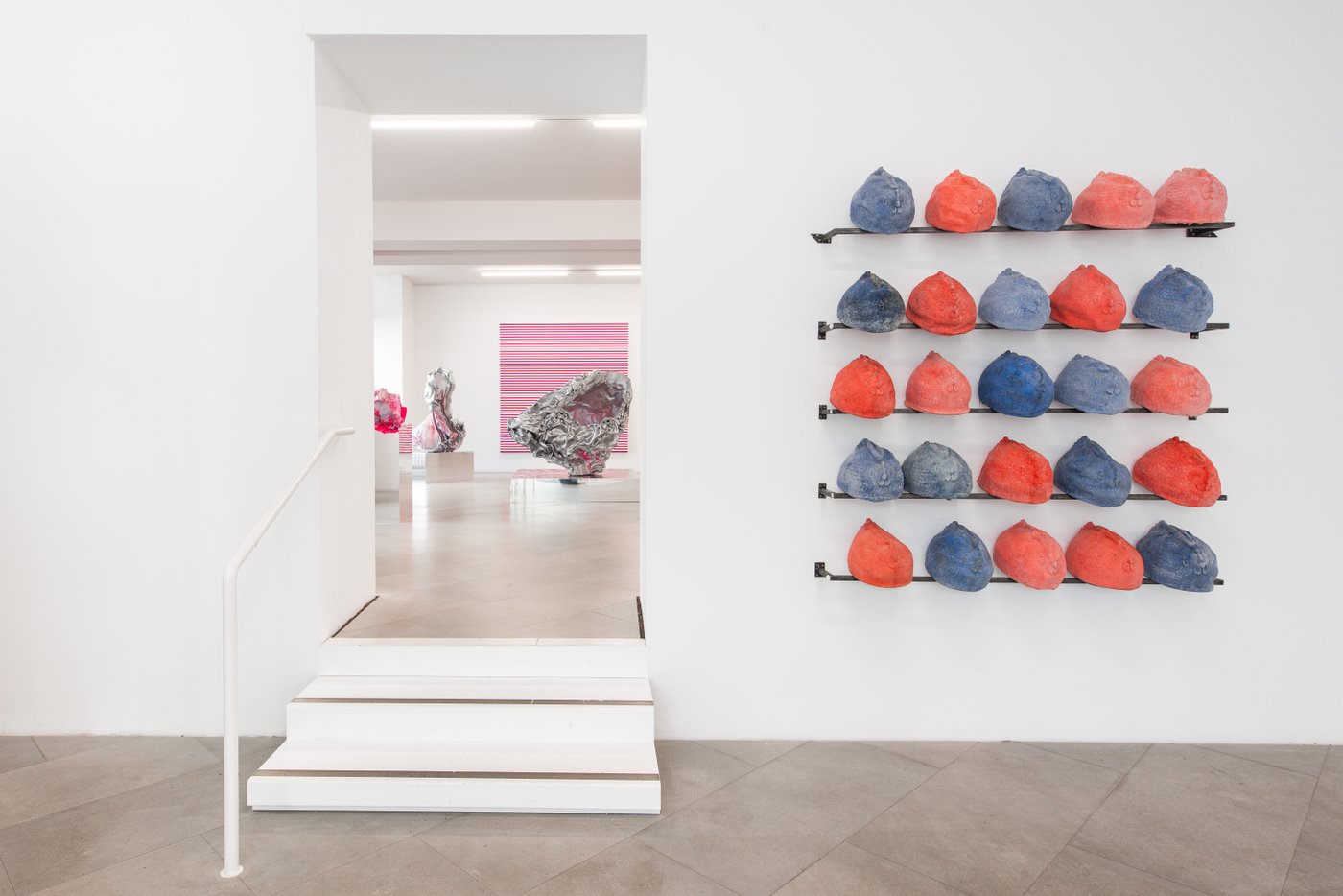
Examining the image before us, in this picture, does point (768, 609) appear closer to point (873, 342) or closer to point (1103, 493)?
point (873, 342)

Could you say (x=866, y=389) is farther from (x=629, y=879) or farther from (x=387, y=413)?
(x=387, y=413)

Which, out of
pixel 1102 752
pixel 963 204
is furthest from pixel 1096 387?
pixel 1102 752

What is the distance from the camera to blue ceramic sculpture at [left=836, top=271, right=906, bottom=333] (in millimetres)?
2580

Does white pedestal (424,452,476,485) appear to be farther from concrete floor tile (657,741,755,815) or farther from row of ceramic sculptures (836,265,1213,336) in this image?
row of ceramic sculptures (836,265,1213,336)

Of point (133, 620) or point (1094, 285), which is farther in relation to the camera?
point (133, 620)

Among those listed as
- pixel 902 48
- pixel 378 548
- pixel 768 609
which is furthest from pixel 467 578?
pixel 902 48

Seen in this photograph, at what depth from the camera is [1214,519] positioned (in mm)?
2836

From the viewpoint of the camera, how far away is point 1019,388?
260 cm

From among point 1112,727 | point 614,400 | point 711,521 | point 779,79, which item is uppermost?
point 779,79

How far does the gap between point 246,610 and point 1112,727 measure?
10.8 feet

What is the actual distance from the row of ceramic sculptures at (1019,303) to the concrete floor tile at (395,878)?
207 centimetres

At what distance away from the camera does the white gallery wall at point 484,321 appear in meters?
11.2

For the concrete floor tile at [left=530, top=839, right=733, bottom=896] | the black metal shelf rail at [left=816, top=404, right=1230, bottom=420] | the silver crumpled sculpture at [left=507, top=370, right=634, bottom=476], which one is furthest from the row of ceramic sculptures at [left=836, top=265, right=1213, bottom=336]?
the silver crumpled sculpture at [left=507, top=370, right=634, bottom=476]

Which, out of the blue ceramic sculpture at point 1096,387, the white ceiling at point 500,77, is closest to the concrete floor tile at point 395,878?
the blue ceramic sculpture at point 1096,387
